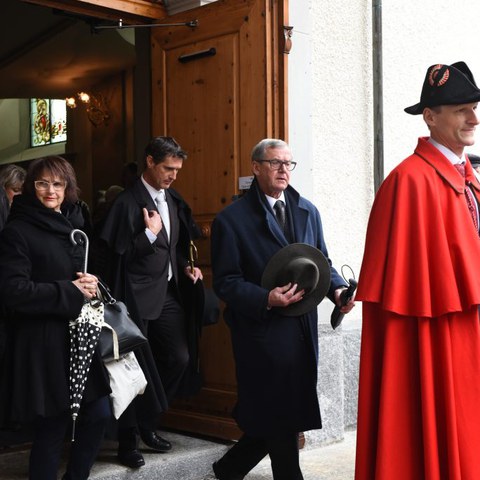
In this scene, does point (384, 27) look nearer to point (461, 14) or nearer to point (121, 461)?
point (461, 14)

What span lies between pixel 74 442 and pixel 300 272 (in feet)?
4.35

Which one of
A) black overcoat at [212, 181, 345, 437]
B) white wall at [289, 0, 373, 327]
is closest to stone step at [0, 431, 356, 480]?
black overcoat at [212, 181, 345, 437]

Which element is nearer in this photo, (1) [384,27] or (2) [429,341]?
(2) [429,341]

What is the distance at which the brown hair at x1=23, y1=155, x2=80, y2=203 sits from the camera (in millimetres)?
4281

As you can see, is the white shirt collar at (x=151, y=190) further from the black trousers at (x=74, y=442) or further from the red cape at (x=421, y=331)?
the red cape at (x=421, y=331)

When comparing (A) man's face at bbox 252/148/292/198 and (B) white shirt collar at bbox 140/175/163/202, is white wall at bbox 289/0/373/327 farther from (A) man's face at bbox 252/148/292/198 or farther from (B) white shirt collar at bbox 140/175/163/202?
(A) man's face at bbox 252/148/292/198

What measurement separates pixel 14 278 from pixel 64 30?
348 inches

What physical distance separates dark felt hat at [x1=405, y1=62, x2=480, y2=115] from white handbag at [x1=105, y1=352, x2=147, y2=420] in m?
1.78

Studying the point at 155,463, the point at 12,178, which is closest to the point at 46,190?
the point at 12,178

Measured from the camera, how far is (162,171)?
17.7ft

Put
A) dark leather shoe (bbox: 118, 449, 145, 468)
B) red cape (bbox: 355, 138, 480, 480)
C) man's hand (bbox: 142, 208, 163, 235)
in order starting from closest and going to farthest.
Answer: red cape (bbox: 355, 138, 480, 480), dark leather shoe (bbox: 118, 449, 145, 468), man's hand (bbox: 142, 208, 163, 235)

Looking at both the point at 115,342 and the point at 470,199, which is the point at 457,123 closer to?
the point at 470,199

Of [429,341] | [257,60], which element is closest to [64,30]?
[257,60]

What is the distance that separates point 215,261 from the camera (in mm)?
4773
